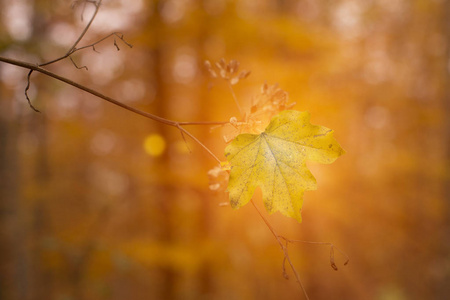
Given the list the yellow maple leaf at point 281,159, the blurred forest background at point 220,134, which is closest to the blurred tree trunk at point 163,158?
the blurred forest background at point 220,134

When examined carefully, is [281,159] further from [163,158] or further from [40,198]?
[40,198]

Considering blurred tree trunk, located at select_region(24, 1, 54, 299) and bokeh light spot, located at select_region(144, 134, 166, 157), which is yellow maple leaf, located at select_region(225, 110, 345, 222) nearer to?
bokeh light spot, located at select_region(144, 134, 166, 157)

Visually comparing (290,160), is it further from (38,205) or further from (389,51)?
(38,205)

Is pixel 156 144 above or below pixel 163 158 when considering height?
above

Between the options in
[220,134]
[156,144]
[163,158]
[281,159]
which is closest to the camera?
[281,159]

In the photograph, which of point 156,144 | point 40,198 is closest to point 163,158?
point 156,144

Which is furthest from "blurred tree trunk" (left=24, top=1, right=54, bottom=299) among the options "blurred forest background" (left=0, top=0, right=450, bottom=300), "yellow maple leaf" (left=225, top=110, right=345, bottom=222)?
"yellow maple leaf" (left=225, top=110, right=345, bottom=222)

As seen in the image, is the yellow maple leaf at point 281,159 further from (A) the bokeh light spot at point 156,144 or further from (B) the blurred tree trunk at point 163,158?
(A) the bokeh light spot at point 156,144

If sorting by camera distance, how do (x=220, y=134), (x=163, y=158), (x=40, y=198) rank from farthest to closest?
(x=40, y=198), (x=163, y=158), (x=220, y=134)
